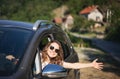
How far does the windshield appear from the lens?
4.73 metres

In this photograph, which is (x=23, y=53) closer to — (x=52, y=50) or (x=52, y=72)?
(x=52, y=72)

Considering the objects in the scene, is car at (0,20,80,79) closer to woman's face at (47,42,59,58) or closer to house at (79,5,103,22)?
A: woman's face at (47,42,59,58)

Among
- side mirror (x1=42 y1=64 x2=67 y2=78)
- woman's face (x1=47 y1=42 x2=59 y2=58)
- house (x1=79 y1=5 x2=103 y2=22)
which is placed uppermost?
woman's face (x1=47 y1=42 x2=59 y2=58)

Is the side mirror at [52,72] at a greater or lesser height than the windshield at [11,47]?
lesser

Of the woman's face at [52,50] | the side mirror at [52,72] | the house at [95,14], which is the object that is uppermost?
the woman's face at [52,50]

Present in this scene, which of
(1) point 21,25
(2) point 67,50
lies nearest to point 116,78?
(2) point 67,50

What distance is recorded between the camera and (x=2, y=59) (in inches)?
196

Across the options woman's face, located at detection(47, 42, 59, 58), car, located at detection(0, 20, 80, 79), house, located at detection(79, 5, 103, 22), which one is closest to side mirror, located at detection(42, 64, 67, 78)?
car, located at detection(0, 20, 80, 79)

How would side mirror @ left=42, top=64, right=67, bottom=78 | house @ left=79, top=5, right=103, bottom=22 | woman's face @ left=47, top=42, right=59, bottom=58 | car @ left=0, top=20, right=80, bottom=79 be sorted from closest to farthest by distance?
car @ left=0, top=20, right=80, bottom=79 → side mirror @ left=42, top=64, right=67, bottom=78 → woman's face @ left=47, top=42, right=59, bottom=58 → house @ left=79, top=5, right=103, bottom=22

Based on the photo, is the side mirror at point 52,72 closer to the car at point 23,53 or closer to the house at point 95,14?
the car at point 23,53

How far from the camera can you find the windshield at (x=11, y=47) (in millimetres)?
4727

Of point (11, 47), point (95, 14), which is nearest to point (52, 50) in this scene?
point (11, 47)

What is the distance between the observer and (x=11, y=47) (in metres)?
5.16

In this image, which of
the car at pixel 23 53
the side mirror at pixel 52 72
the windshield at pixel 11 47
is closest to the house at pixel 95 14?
the car at pixel 23 53
